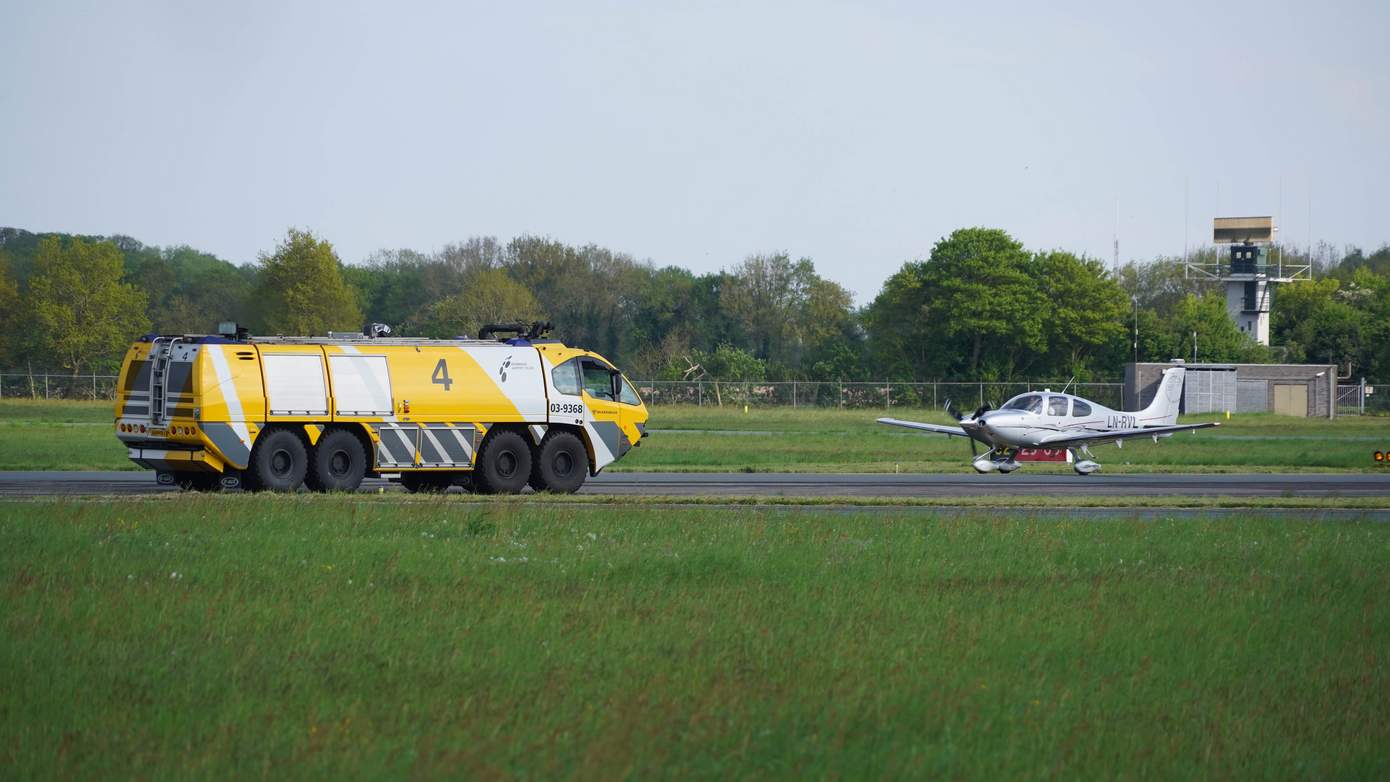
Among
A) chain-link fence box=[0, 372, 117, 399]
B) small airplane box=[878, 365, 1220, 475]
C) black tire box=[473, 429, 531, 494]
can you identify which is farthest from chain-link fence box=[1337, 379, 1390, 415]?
chain-link fence box=[0, 372, 117, 399]

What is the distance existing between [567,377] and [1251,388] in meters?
57.0

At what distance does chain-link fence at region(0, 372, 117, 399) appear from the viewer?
234ft

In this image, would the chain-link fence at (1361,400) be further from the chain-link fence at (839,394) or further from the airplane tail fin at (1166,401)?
the airplane tail fin at (1166,401)

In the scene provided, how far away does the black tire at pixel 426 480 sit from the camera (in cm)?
2605

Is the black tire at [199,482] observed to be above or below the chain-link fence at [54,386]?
below

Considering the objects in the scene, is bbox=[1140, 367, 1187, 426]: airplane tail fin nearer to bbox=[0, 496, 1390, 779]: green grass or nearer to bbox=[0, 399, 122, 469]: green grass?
bbox=[0, 496, 1390, 779]: green grass

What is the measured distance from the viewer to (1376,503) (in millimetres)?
24172

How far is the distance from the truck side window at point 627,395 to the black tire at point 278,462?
6479 mm

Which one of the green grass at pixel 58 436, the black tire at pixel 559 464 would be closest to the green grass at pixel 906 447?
the black tire at pixel 559 464

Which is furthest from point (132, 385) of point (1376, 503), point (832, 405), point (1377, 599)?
point (832, 405)

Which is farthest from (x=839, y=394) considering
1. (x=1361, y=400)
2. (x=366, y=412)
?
(x=366, y=412)

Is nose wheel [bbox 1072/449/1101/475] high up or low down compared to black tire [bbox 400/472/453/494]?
up

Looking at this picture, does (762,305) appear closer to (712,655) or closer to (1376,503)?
(1376,503)

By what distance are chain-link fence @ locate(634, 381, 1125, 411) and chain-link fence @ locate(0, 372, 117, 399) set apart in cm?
2809
